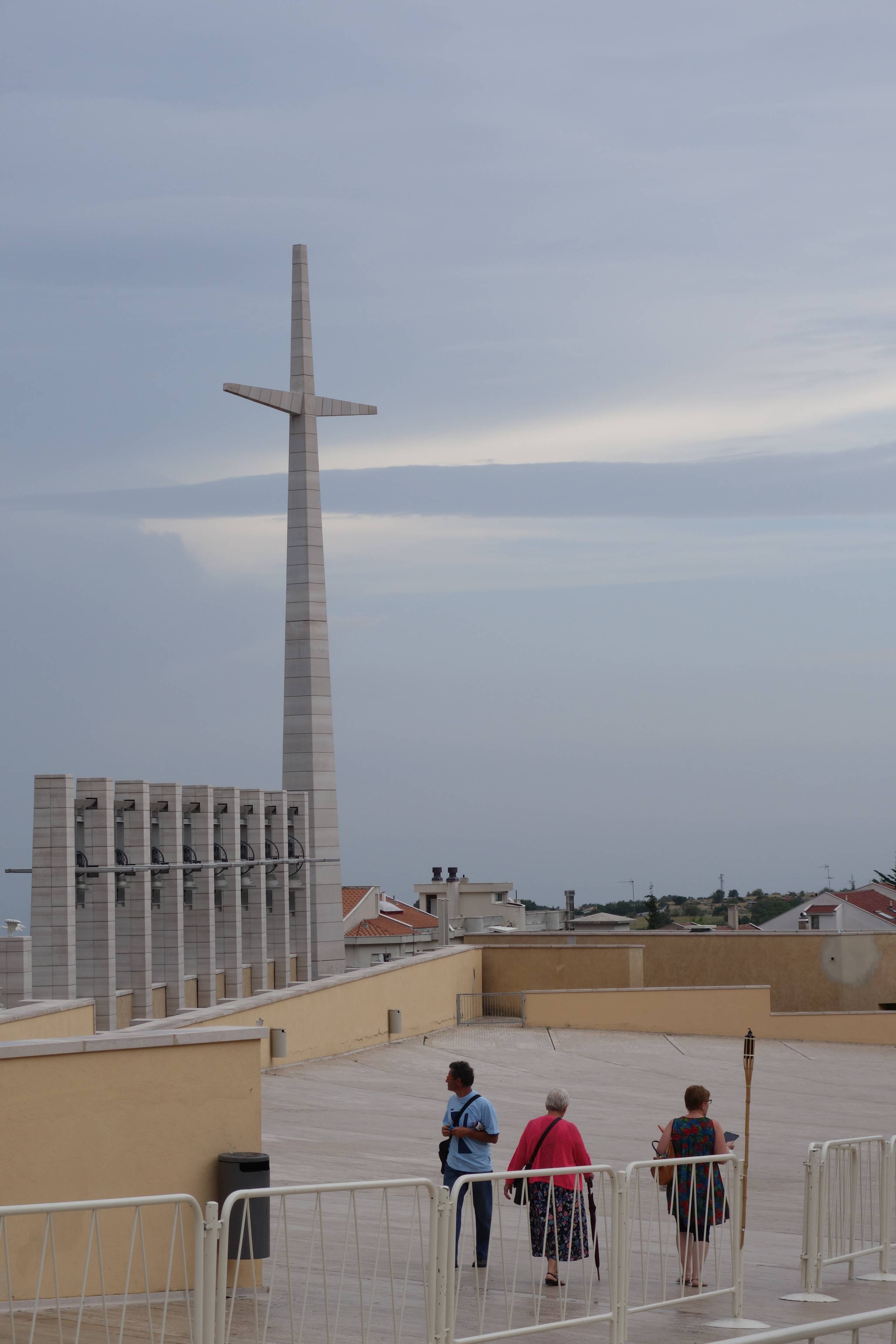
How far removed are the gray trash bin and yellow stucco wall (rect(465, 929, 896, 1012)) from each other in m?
24.2

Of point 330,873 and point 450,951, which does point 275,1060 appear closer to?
point 450,951

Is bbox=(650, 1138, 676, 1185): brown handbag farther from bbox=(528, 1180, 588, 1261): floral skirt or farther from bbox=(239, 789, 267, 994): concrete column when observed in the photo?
bbox=(239, 789, 267, 994): concrete column

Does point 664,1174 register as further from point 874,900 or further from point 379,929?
point 874,900

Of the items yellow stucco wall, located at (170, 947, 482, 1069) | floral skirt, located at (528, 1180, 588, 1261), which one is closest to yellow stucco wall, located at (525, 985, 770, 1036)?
yellow stucco wall, located at (170, 947, 482, 1069)

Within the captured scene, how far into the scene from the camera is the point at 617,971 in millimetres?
31312

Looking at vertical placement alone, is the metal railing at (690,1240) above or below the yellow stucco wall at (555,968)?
above

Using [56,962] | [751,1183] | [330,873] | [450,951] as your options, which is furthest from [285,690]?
[751,1183]

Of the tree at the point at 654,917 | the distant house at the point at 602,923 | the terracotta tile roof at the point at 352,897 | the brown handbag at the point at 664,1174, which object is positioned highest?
the brown handbag at the point at 664,1174

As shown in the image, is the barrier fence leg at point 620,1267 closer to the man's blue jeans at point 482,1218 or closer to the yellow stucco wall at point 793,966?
the man's blue jeans at point 482,1218

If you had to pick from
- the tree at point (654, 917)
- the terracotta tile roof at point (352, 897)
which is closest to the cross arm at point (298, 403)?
the terracotta tile roof at point (352, 897)

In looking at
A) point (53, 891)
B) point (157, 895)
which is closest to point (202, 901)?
point (157, 895)

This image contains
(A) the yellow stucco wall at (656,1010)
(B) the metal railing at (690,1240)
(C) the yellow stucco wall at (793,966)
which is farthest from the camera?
(C) the yellow stucco wall at (793,966)

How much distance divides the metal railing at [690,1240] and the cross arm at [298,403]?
1140 inches

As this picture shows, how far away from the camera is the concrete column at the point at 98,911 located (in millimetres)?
21656
